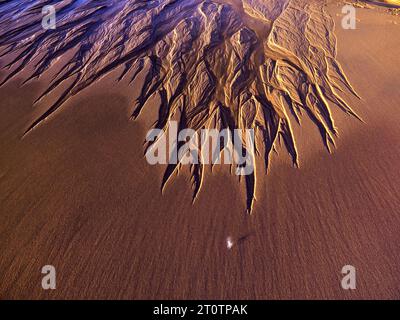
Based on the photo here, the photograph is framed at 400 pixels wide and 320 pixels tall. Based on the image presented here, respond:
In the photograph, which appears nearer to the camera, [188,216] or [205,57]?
[188,216]

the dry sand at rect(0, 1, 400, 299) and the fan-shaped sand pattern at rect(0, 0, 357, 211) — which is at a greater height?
the fan-shaped sand pattern at rect(0, 0, 357, 211)

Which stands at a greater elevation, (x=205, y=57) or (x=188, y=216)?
(x=205, y=57)

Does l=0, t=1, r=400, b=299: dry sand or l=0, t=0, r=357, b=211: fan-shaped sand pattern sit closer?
l=0, t=1, r=400, b=299: dry sand

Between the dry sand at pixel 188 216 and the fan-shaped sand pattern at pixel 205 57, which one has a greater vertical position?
the fan-shaped sand pattern at pixel 205 57

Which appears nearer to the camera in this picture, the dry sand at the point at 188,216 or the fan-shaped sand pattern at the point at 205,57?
the dry sand at the point at 188,216
